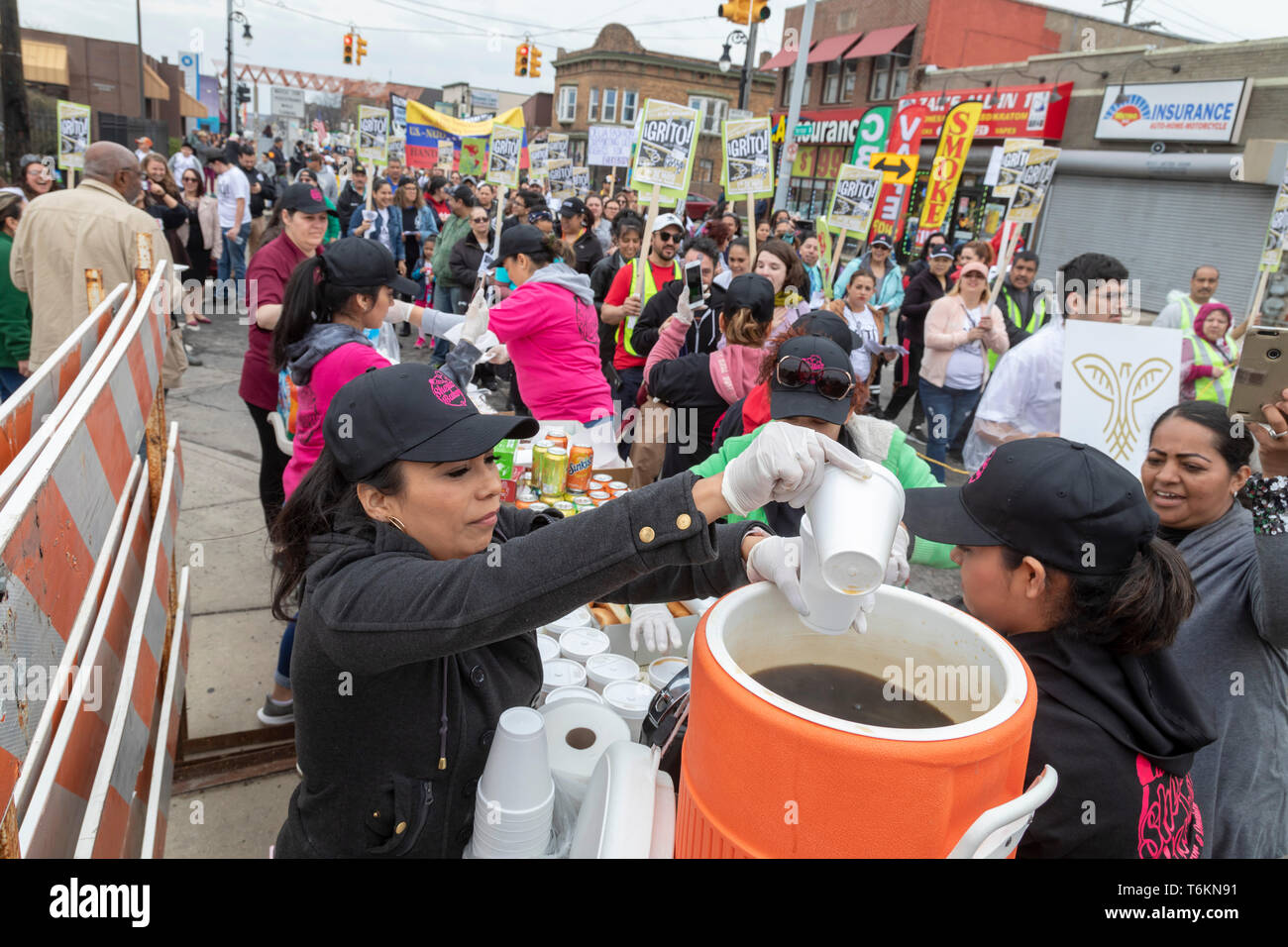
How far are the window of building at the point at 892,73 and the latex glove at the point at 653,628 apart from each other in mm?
30782

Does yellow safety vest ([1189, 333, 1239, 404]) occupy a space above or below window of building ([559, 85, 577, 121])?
below

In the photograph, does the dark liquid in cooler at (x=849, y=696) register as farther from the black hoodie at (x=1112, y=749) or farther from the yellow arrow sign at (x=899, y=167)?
the yellow arrow sign at (x=899, y=167)

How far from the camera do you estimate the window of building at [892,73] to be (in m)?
28.5

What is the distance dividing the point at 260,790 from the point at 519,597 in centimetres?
260

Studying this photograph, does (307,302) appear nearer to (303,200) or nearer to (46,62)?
(303,200)

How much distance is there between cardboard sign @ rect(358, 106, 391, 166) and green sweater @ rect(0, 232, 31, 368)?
812cm

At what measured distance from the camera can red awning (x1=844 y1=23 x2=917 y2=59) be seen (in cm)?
2816

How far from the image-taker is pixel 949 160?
34.6 feet

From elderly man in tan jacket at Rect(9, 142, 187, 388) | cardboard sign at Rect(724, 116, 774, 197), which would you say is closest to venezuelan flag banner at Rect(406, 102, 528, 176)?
cardboard sign at Rect(724, 116, 774, 197)

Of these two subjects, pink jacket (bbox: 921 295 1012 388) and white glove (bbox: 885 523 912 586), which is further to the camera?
pink jacket (bbox: 921 295 1012 388)

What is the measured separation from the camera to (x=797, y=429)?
1147 millimetres

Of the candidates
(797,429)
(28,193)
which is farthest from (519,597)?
(28,193)

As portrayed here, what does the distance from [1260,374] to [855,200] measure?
725 centimetres

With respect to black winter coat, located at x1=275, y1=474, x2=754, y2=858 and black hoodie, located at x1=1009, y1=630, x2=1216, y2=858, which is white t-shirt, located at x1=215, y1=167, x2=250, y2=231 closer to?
black winter coat, located at x1=275, y1=474, x2=754, y2=858
